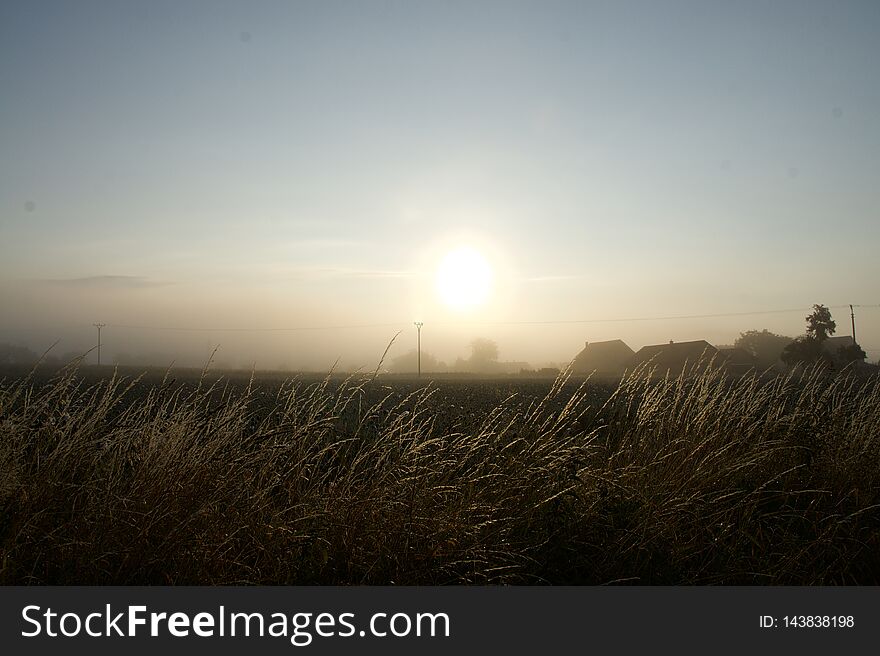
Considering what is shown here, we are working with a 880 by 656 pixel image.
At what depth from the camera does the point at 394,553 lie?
3.82 m

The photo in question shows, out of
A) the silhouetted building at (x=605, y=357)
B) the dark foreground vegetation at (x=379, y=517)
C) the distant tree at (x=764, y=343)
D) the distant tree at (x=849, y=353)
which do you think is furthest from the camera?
the distant tree at (x=764, y=343)

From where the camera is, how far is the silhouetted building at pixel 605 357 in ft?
240

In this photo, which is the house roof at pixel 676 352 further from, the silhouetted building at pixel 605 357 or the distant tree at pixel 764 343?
the distant tree at pixel 764 343

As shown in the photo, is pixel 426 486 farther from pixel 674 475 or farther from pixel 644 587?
pixel 674 475

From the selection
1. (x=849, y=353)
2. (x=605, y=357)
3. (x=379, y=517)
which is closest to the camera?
(x=379, y=517)

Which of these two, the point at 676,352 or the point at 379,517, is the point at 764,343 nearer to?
the point at 676,352

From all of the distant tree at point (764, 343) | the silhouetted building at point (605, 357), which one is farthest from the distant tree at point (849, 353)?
the distant tree at point (764, 343)

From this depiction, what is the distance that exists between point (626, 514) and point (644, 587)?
77cm

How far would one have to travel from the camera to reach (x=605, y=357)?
7488 centimetres

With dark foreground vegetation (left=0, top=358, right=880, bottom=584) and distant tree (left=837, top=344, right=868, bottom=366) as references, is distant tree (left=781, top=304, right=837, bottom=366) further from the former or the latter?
dark foreground vegetation (left=0, top=358, right=880, bottom=584)

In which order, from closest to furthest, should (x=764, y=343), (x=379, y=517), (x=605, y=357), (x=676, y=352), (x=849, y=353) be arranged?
(x=379, y=517) < (x=849, y=353) < (x=676, y=352) < (x=605, y=357) < (x=764, y=343)

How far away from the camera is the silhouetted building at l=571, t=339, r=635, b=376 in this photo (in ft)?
240

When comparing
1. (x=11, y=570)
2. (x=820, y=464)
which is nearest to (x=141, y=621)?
(x=11, y=570)

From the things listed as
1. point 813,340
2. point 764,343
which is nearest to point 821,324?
A: point 813,340
